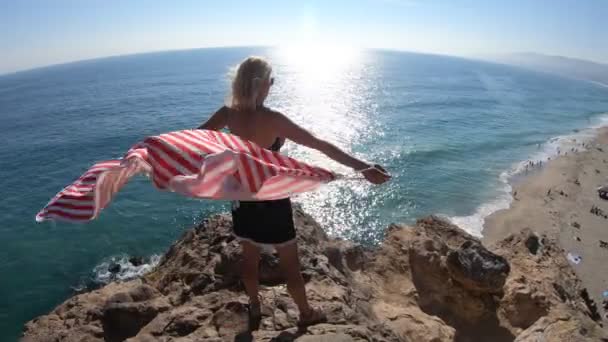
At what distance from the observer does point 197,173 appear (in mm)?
3072

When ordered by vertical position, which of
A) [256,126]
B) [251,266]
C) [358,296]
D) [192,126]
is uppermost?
[256,126]

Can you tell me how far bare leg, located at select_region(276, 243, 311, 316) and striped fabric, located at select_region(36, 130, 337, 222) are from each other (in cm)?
87

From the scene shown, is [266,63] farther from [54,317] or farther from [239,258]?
[54,317]

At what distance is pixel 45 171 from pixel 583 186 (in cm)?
4446

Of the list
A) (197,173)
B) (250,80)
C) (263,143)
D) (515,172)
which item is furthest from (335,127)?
(197,173)

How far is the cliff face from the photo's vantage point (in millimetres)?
4891

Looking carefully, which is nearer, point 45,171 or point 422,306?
point 422,306

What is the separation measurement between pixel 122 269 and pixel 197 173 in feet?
60.2

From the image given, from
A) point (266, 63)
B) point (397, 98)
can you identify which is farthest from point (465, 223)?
point (397, 98)

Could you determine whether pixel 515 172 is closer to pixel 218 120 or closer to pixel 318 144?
pixel 318 144

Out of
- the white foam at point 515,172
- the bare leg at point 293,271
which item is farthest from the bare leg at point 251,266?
the white foam at point 515,172

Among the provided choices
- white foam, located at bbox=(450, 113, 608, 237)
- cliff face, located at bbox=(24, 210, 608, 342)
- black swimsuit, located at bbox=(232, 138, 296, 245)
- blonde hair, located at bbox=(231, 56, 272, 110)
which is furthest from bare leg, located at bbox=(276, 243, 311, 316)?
white foam, located at bbox=(450, 113, 608, 237)

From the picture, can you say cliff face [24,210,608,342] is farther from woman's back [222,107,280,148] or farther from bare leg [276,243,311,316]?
woman's back [222,107,280,148]

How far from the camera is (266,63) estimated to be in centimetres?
349
